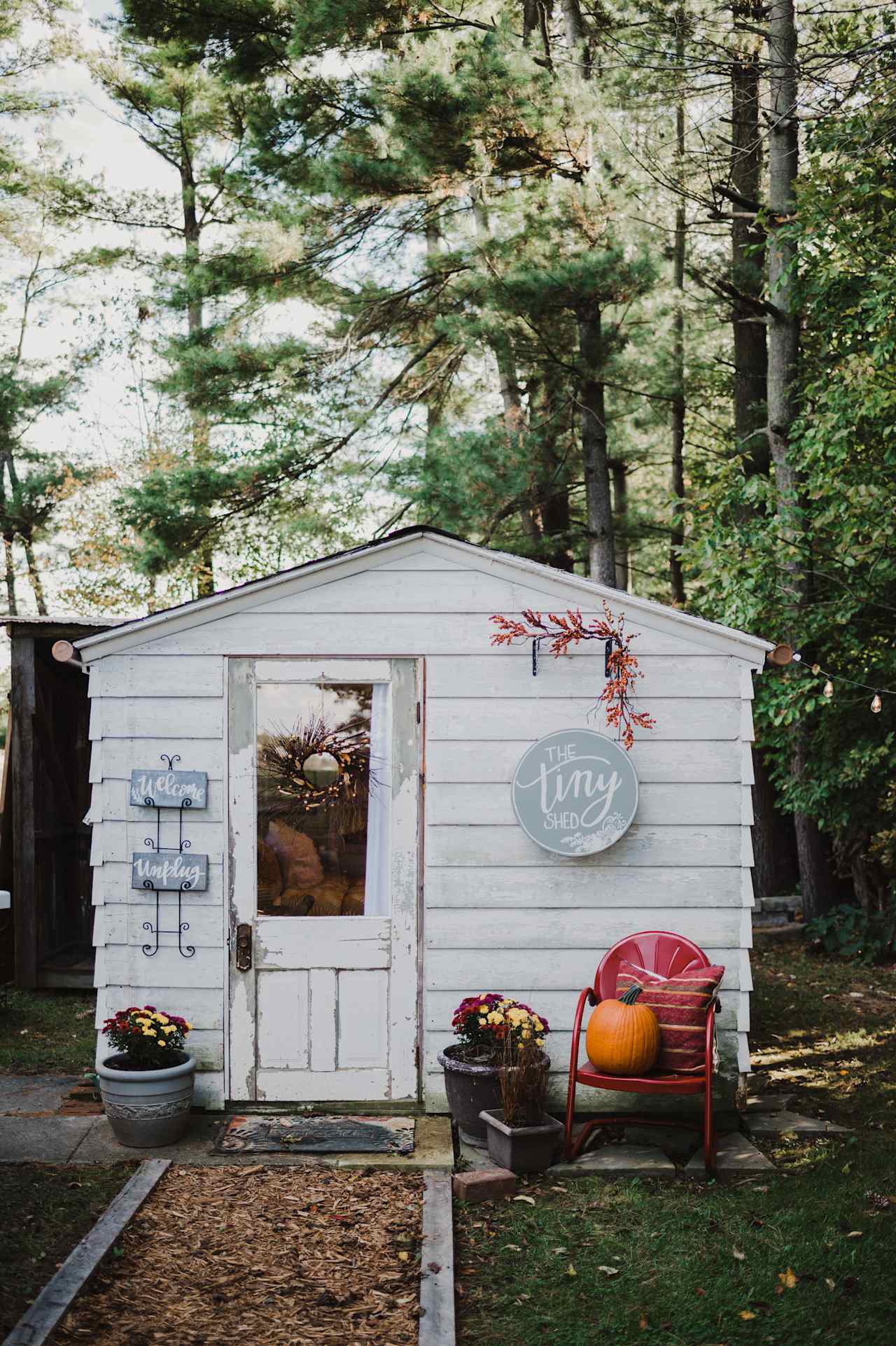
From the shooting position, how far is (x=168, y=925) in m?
5.50

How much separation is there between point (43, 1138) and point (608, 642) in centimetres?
344

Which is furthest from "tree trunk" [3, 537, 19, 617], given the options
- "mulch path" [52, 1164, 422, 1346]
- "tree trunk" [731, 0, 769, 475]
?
"mulch path" [52, 1164, 422, 1346]

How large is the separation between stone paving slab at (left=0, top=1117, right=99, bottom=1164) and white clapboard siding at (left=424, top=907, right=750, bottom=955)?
1735 mm

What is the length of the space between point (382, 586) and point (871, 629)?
549 centimetres

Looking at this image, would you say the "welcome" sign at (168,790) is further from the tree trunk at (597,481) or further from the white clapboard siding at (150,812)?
the tree trunk at (597,481)

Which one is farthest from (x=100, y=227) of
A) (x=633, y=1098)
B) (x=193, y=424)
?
(x=633, y=1098)

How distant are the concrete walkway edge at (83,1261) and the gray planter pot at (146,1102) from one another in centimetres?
18

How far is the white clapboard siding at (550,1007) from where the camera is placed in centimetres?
549

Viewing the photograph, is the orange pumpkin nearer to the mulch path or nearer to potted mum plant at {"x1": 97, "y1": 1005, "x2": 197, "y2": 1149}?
the mulch path

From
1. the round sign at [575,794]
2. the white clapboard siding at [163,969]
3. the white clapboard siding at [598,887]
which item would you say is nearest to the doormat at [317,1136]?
the white clapboard siding at [163,969]

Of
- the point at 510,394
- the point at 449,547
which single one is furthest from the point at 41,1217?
the point at 510,394

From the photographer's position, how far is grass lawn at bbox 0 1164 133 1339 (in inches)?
146

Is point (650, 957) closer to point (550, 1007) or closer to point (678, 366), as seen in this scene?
point (550, 1007)

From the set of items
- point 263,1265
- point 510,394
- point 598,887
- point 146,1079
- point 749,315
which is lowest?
point 263,1265
